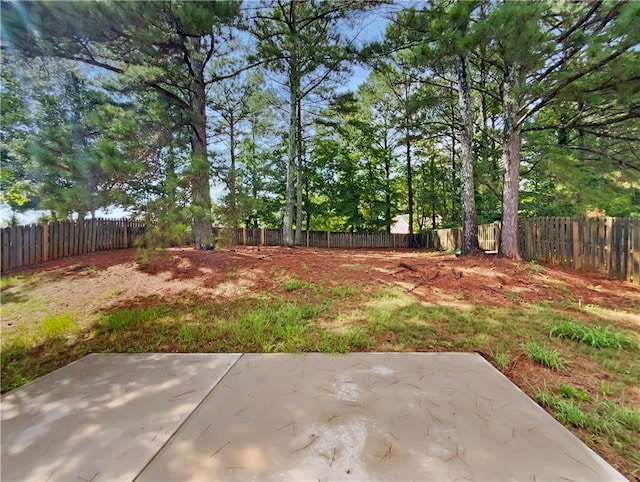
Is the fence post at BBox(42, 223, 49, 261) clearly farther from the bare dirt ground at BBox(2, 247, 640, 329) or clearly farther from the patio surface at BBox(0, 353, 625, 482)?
the patio surface at BBox(0, 353, 625, 482)

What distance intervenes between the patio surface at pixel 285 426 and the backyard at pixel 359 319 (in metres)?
0.36

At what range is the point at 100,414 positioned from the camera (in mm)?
1699

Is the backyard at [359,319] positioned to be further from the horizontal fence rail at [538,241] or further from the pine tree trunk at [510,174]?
the pine tree trunk at [510,174]

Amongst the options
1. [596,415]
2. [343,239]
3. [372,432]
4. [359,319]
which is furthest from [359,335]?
[343,239]

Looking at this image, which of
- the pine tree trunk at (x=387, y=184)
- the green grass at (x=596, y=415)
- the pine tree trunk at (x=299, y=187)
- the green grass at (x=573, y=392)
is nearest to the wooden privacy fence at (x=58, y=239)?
the green grass at (x=596, y=415)

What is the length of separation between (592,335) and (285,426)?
315cm

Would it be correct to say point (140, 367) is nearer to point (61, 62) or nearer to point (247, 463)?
point (247, 463)

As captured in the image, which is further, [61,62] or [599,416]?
[61,62]

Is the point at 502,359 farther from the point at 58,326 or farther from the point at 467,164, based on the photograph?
the point at 467,164

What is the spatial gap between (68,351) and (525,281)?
20.5 feet

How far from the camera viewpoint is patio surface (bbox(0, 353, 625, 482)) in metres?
1.29

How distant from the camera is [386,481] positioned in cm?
121

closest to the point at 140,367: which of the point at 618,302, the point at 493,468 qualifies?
the point at 493,468

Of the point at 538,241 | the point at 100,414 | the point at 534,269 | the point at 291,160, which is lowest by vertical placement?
the point at 100,414
